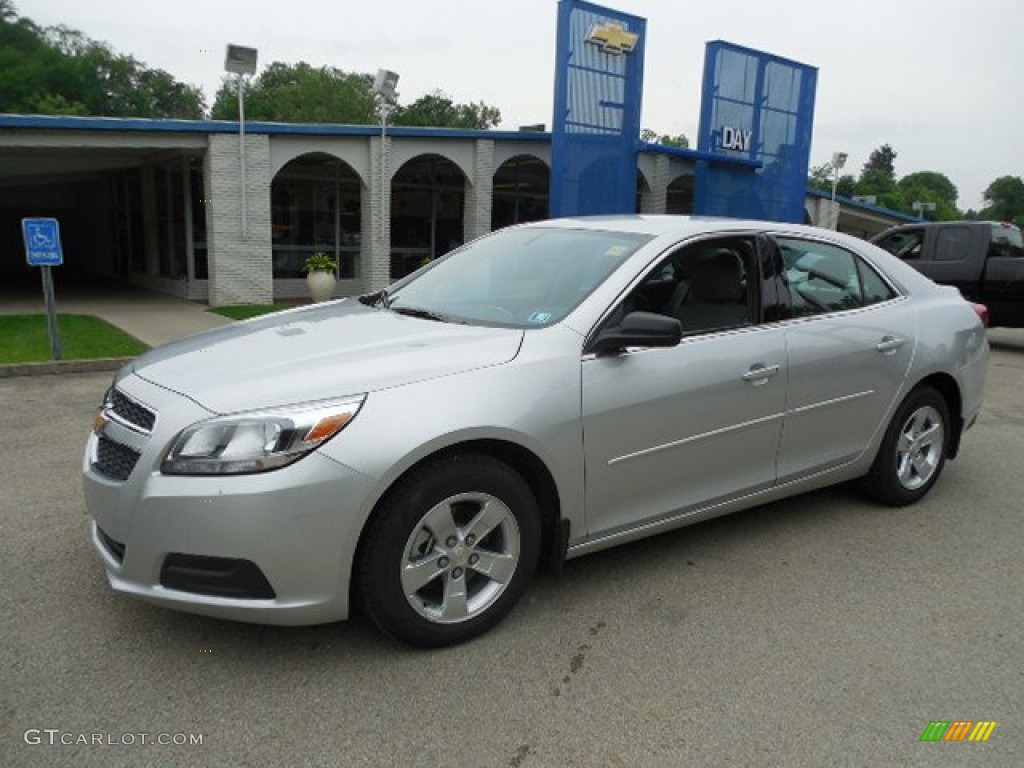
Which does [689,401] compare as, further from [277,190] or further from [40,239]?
[277,190]

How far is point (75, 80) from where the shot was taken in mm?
64438

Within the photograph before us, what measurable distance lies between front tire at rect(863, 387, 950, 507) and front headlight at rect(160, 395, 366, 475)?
3.22 meters

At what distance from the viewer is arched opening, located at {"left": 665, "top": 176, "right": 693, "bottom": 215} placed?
23.1m

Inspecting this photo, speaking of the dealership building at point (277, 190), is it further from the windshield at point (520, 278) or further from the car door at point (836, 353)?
the car door at point (836, 353)

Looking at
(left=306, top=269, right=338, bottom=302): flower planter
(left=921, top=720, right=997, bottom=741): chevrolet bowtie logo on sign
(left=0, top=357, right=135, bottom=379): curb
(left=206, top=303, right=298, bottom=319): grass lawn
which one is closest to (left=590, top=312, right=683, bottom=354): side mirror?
(left=921, top=720, right=997, bottom=741): chevrolet bowtie logo on sign

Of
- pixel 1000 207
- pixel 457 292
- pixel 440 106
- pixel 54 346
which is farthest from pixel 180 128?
pixel 1000 207

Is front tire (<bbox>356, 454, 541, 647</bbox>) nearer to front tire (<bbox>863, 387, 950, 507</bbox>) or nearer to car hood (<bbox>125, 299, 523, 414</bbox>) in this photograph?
car hood (<bbox>125, 299, 523, 414</bbox>)

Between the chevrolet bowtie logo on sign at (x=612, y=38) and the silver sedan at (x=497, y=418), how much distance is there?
11684mm

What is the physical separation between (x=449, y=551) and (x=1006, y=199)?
129277mm

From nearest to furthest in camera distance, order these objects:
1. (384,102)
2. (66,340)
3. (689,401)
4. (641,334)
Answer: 1. (641,334)
2. (689,401)
3. (66,340)
4. (384,102)

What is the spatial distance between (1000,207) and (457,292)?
421 feet

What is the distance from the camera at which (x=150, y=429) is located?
272cm

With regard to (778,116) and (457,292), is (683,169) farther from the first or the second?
(457,292)

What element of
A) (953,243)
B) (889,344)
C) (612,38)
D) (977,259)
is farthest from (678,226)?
(612,38)
